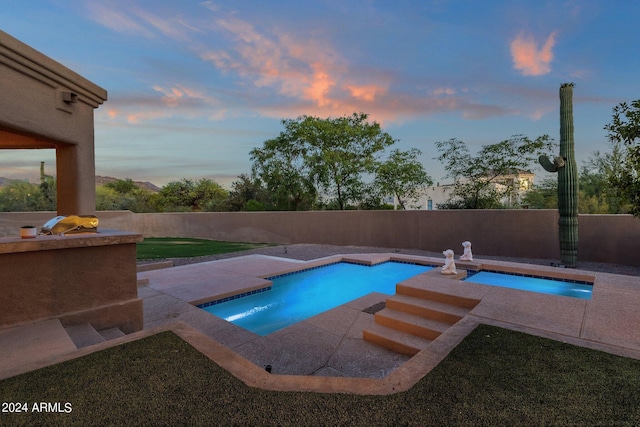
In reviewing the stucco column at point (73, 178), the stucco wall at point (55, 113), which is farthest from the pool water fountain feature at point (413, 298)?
the stucco wall at point (55, 113)

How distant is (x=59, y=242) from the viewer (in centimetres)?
322

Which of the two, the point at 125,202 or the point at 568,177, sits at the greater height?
the point at 125,202

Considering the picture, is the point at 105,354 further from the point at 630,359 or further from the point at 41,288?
the point at 630,359

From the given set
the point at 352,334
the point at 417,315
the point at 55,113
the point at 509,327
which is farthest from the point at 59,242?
the point at 509,327

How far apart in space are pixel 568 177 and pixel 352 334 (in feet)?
24.1

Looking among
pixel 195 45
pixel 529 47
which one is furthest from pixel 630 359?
pixel 195 45

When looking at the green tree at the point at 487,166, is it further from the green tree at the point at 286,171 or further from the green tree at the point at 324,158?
the green tree at the point at 286,171

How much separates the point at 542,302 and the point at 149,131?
17414mm

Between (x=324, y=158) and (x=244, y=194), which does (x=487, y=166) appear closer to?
(x=324, y=158)

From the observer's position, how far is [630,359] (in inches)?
98.7

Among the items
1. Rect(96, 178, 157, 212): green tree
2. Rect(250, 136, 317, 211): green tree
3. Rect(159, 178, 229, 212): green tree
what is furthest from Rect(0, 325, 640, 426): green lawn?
Rect(159, 178, 229, 212): green tree

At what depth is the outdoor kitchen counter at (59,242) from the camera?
2966 millimetres

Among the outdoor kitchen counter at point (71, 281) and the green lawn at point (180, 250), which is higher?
the outdoor kitchen counter at point (71, 281)

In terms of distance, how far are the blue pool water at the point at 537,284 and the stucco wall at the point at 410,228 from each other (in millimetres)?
3096
